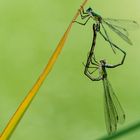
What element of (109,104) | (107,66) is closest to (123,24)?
(107,66)

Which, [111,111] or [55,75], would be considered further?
[55,75]

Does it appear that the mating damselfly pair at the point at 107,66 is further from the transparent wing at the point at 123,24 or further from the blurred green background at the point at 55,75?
the blurred green background at the point at 55,75

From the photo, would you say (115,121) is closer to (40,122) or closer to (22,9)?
(40,122)

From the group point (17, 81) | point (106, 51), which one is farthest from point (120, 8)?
point (17, 81)

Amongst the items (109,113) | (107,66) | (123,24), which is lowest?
(109,113)

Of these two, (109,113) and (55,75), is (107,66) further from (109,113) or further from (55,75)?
(55,75)

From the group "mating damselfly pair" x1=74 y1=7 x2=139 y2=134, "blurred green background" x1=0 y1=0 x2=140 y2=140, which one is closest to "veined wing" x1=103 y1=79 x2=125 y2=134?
"mating damselfly pair" x1=74 y1=7 x2=139 y2=134

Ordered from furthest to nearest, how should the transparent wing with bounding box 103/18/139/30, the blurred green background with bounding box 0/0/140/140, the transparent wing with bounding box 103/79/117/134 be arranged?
the blurred green background with bounding box 0/0/140/140
the transparent wing with bounding box 103/18/139/30
the transparent wing with bounding box 103/79/117/134

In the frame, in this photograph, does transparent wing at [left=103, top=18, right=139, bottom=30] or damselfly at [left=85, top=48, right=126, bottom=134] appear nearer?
damselfly at [left=85, top=48, right=126, bottom=134]

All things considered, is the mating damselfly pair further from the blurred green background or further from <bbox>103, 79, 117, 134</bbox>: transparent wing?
the blurred green background
